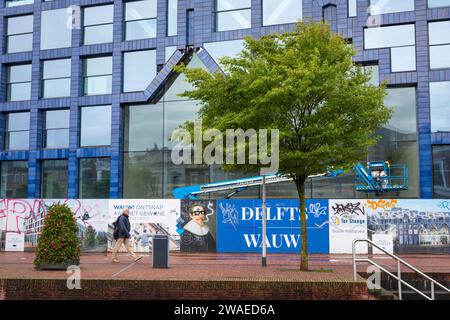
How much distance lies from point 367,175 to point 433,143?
3.52 metres

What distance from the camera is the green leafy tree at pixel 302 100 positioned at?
1364 centimetres

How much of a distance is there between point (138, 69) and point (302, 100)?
17448 mm

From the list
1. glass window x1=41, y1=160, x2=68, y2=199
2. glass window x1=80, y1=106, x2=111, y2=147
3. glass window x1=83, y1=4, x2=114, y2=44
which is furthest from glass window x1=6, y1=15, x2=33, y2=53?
glass window x1=41, y1=160, x2=68, y2=199

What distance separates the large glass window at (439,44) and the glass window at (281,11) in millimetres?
6413

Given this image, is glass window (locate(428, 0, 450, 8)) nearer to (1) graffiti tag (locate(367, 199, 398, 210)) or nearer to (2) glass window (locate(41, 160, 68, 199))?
(1) graffiti tag (locate(367, 199, 398, 210))

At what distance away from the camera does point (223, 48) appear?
1094 inches

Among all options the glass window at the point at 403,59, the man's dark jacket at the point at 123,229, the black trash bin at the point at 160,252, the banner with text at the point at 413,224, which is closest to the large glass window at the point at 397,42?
the glass window at the point at 403,59

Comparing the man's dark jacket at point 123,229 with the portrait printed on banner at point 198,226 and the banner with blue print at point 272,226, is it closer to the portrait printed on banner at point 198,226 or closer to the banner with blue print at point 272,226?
the portrait printed on banner at point 198,226

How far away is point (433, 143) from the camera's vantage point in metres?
24.8

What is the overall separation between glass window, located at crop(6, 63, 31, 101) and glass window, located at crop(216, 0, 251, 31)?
38.9 ft

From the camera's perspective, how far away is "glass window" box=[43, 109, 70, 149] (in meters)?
30.5
